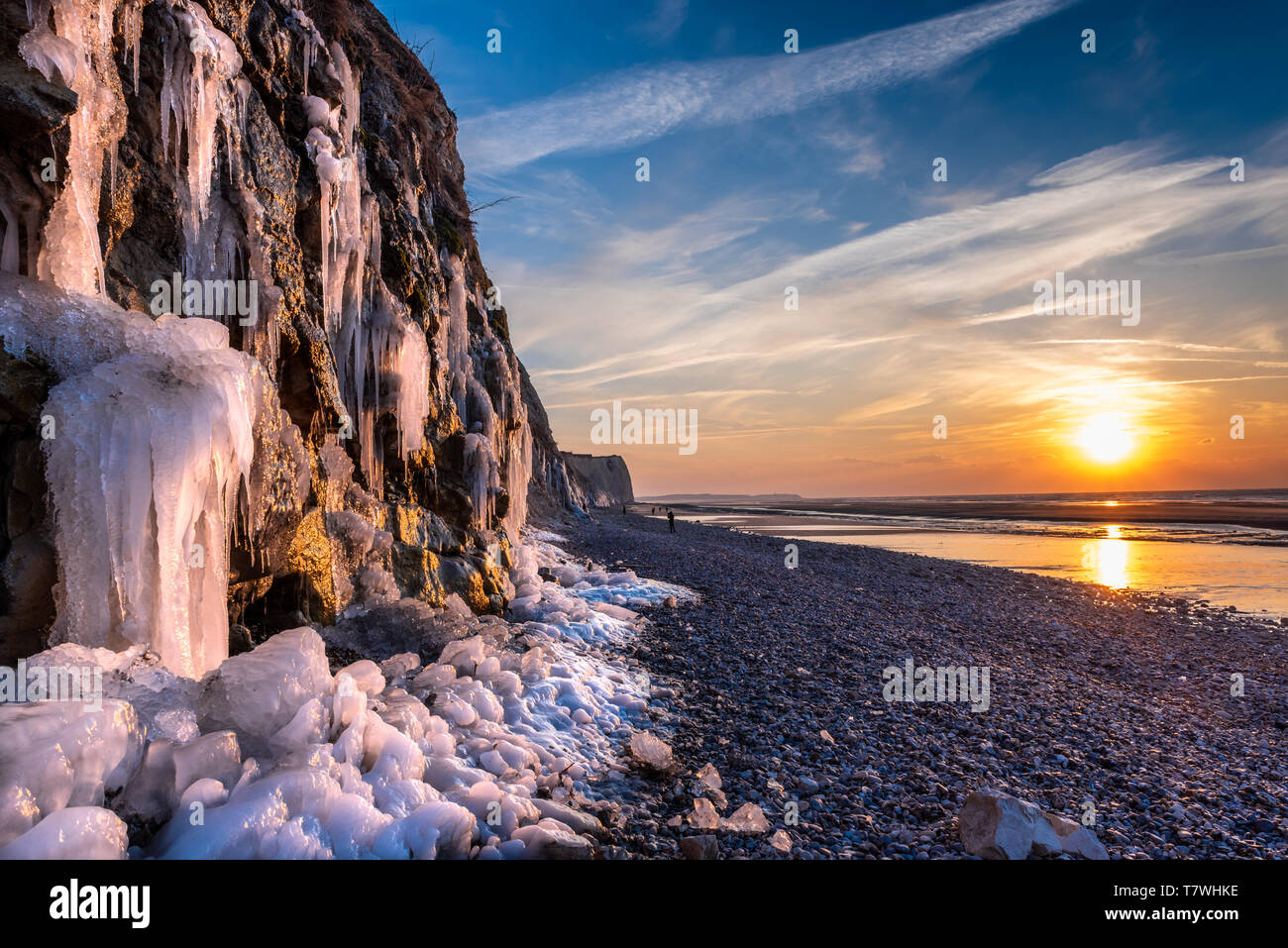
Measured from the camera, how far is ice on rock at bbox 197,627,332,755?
17.0ft

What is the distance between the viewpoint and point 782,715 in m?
8.83

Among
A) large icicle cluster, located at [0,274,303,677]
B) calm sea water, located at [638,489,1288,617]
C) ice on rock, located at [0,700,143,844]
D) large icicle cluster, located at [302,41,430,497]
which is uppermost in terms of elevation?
large icicle cluster, located at [302,41,430,497]

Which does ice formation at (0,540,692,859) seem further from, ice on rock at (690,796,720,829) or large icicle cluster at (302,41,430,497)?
large icicle cluster at (302,41,430,497)

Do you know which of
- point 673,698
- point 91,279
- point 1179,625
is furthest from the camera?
point 1179,625

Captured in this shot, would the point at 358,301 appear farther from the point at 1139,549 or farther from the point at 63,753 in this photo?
the point at 1139,549

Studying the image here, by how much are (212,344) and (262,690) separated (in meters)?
3.51

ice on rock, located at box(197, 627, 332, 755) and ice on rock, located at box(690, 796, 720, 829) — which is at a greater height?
ice on rock, located at box(197, 627, 332, 755)

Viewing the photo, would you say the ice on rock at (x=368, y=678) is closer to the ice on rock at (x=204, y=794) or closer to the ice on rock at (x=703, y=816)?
the ice on rock at (x=204, y=794)

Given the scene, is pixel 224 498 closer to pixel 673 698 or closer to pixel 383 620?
pixel 383 620

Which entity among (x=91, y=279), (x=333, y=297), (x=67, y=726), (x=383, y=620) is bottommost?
(x=383, y=620)

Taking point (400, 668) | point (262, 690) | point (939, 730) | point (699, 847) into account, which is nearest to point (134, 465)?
point (262, 690)

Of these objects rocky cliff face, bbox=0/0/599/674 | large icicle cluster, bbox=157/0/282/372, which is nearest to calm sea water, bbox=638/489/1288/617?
rocky cliff face, bbox=0/0/599/674
